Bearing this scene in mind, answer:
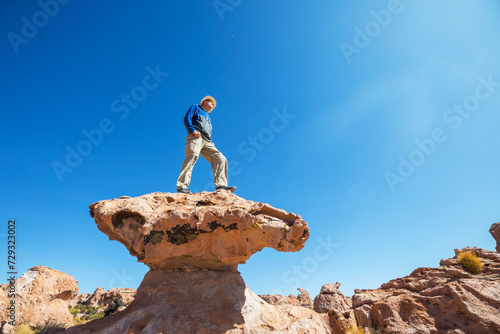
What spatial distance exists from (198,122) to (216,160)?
3.62 feet

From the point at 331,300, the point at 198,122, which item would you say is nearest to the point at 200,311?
the point at 198,122

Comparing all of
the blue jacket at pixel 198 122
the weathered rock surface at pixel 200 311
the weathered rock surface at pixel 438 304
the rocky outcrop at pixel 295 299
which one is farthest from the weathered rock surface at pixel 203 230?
the rocky outcrop at pixel 295 299

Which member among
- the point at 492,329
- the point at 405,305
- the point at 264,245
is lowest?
the point at 492,329

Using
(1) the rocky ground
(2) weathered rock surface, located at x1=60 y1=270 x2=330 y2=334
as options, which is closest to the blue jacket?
(1) the rocky ground

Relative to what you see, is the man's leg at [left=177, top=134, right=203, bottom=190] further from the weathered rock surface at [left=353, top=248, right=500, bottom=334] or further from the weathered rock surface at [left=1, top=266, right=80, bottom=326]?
the weathered rock surface at [left=1, top=266, right=80, bottom=326]

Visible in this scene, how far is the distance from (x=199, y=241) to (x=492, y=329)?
6427 millimetres

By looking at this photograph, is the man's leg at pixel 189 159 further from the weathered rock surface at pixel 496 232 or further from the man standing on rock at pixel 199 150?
the weathered rock surface at pixel 496 232

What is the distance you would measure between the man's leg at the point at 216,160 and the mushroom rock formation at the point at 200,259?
1847 mm

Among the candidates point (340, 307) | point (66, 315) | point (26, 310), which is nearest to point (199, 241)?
point (26, 310)

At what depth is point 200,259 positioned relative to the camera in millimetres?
4215

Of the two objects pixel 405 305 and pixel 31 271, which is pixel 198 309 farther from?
pixel 31 271

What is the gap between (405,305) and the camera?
6078mm

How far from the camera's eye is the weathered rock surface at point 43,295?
727cm

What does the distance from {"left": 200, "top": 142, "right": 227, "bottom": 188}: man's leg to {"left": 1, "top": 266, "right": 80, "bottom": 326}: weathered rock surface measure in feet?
22.9
